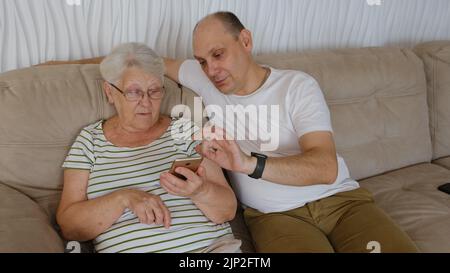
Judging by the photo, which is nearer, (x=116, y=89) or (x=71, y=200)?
(x=71, y=200)

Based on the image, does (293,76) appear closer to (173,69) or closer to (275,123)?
(275,123)

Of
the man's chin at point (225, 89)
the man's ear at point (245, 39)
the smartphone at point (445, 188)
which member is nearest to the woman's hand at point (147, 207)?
the man's chin at point (225, 89)

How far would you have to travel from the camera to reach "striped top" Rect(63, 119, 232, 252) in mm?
1286

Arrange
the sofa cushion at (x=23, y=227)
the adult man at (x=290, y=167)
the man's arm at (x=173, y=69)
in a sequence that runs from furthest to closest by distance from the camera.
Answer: the man's arm at (x=173, y=69) < the adult man at (x=290, y=167) < the sofa cushion at (x=23, y=227)

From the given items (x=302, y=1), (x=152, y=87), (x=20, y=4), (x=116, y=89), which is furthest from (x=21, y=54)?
(x=302, y=1)

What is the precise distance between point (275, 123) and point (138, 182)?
522mm

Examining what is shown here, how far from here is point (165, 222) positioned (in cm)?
127

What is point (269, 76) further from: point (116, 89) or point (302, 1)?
point (302, 1)

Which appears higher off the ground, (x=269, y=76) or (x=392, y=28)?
(x=392, y=28)

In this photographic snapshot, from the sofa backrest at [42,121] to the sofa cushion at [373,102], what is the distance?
2.48ft

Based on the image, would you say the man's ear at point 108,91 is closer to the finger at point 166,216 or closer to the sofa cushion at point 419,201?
the finger at point 166,216

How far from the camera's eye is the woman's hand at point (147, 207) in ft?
4.08

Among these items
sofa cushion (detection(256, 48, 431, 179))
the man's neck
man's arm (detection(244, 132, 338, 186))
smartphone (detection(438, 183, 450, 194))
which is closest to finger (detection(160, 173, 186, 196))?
man's arm (detection(244, 132, 338, 186))

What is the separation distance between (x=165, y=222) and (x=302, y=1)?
4.60 ft
